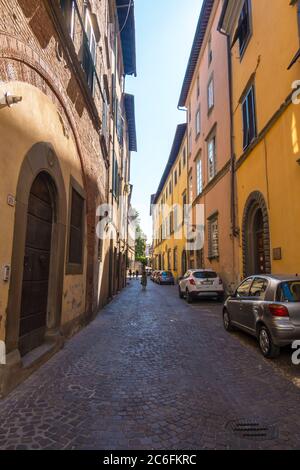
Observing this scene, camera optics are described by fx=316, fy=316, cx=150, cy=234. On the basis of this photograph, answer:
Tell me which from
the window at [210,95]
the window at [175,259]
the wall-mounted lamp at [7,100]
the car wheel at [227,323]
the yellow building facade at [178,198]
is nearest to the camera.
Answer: the wall-mounted lamp at [7,100]

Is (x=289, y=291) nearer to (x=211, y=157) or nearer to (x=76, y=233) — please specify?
(x=76, y=233)

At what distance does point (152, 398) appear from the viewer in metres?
3.86

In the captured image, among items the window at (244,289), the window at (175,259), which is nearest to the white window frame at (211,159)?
the window at (244,289)

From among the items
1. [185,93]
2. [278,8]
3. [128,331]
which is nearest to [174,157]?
[185,93]

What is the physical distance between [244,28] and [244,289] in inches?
419

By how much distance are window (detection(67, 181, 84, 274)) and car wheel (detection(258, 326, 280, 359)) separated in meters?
4.15

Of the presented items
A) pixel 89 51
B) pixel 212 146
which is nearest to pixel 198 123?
pixel 212 146

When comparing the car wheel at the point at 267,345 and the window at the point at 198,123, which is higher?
the window at the point at 198,123

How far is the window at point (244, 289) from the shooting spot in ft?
22.9

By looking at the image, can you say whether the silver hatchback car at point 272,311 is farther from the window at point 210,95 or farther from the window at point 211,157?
the window at point 210,95

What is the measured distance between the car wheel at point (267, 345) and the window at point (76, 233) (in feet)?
13.6

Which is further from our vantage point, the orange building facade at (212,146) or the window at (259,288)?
the orange building facade at (212,146)

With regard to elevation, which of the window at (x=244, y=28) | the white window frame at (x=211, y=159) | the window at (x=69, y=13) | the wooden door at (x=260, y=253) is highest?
the window at (x=244, y=28)

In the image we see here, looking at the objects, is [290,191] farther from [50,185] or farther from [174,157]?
[174,157]
